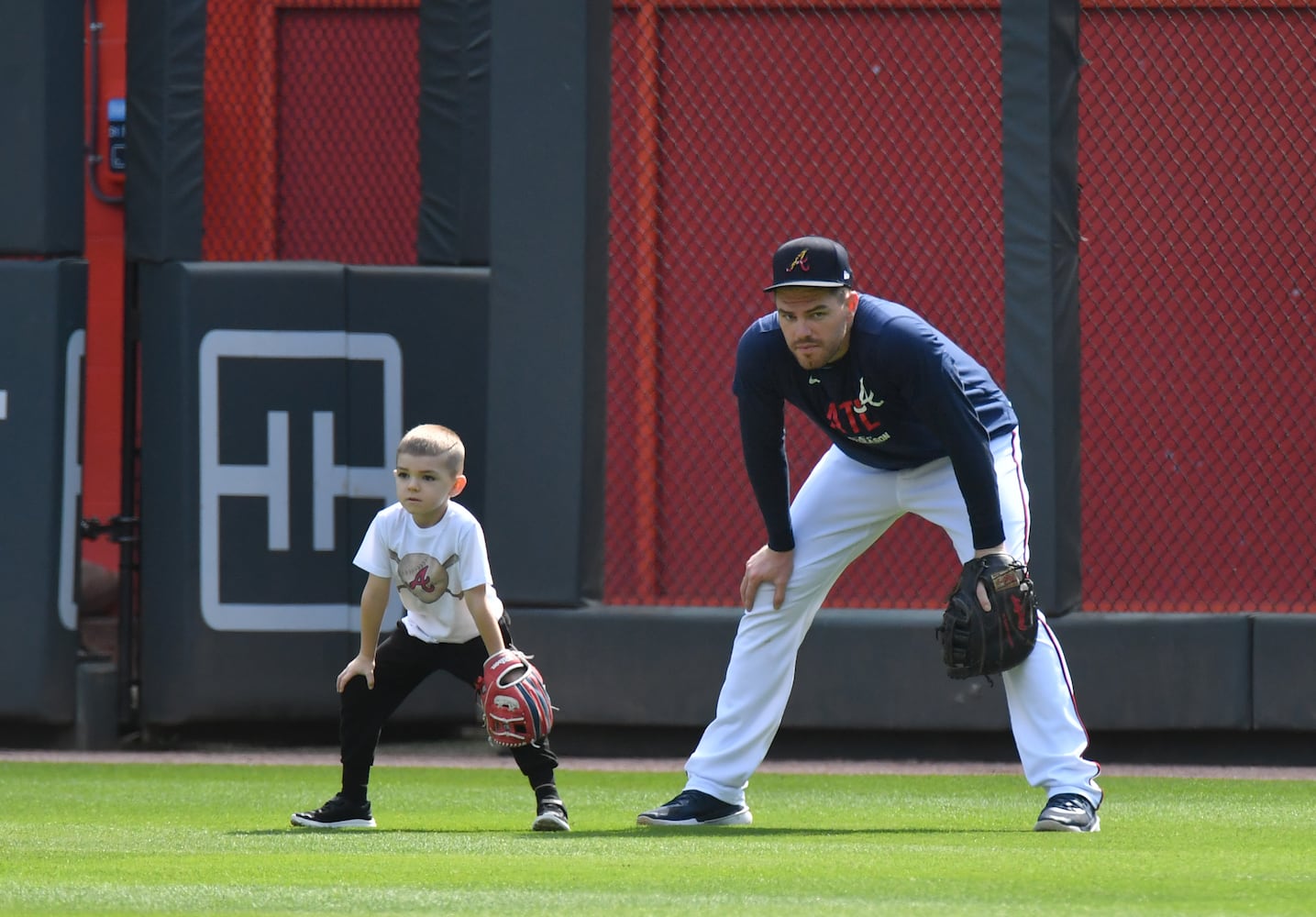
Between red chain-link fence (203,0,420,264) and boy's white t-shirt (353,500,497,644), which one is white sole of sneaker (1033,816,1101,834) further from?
red chain-link fence (203,0,420,264)

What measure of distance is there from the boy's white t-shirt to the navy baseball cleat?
150 centimetres

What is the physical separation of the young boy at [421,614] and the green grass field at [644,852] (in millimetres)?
176

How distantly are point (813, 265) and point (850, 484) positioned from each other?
69 cm

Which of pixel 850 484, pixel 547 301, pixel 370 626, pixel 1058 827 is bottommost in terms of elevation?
pixel 1058 827

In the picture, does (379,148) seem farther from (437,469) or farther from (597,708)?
(437,469)

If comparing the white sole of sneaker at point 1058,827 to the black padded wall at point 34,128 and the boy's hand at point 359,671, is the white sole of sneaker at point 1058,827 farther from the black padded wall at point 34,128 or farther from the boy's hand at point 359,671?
the black padded wall at point 34,128

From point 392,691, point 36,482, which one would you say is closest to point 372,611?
point 392,691

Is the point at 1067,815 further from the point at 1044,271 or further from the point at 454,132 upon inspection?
the point at 454,132

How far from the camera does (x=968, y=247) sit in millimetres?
8023

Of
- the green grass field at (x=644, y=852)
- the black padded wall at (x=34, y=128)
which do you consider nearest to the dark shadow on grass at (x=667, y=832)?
the green grass field at (x=644, y=852)

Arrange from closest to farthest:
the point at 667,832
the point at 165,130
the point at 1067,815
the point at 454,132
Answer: the point at 1067,815, the point at 667,832, the point at 165,130, the point at 454,132

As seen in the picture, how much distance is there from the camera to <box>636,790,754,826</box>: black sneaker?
5.01 meters

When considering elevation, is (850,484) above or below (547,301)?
below

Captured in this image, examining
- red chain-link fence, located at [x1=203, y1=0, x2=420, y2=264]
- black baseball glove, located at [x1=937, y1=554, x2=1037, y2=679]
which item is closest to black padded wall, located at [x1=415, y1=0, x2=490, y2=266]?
red chain-link fence, located at [x1=203, y1=0, x2=420, y2=264]
